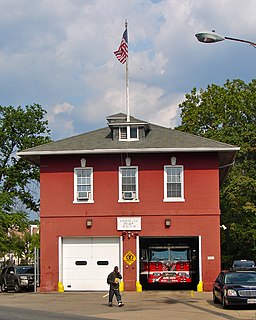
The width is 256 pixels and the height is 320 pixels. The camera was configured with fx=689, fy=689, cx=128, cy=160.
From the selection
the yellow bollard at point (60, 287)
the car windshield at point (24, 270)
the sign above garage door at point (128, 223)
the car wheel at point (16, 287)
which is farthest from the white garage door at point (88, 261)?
the car windshield at point (24, 270)

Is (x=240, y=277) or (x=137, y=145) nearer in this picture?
(x=240, y=277)

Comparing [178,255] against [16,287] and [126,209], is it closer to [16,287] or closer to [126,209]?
[126,209]

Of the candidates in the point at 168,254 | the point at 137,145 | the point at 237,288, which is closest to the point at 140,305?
the point at 237,288

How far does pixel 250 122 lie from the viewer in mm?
60469

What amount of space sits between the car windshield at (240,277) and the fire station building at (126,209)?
886 centimetres

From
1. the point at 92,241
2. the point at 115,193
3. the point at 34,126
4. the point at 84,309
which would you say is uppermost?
the point at 34,126

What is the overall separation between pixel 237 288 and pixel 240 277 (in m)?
1.22

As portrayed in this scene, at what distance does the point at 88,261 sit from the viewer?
3506 centimetres

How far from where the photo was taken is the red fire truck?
34781 mm

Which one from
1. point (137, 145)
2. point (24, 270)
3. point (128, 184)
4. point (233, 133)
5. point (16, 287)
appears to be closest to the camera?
point (128, 184)

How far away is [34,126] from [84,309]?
36.1 metres

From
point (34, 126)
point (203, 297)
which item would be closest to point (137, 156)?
point (203, 297)

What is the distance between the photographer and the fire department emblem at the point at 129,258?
34.5 metres

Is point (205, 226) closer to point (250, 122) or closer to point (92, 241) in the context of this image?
point (92, 241)
